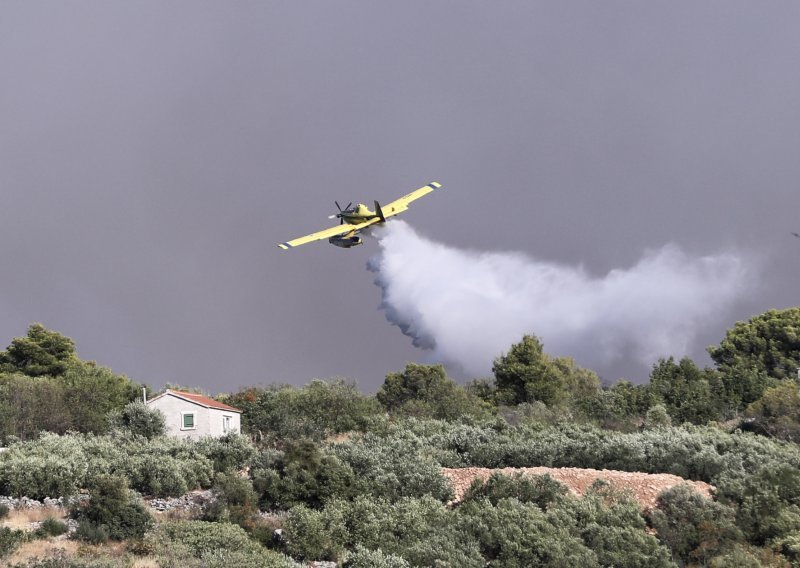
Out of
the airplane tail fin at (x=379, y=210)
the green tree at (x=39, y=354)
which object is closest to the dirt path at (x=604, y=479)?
the airplane tail fin at (x=379, y=210)

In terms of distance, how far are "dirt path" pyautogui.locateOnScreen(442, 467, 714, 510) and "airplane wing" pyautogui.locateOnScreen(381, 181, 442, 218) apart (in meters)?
18.4

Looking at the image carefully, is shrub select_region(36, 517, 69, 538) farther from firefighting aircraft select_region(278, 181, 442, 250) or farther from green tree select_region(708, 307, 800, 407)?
green tree select_region(708, 307, 800, 407)

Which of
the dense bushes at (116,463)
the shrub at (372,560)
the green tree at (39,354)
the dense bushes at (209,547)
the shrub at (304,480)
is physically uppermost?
the green tree at (39,354)

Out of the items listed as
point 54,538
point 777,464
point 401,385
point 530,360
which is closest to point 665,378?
point 530,360

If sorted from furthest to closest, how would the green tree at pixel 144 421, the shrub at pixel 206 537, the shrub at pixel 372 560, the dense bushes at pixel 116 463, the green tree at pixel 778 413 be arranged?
the green tree at pixel 778 413 < the green tree at pixel 144 421 < the dense bushes at pixel 116 463 < the shrub at pixel 206 537 < the shrub at pixel 372 560

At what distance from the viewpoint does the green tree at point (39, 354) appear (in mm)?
82688

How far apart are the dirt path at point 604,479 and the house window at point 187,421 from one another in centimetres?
2045

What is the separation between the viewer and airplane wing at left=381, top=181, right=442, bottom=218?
54.1 m

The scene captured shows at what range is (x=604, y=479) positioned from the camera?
3722cm

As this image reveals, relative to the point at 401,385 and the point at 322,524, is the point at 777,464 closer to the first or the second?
the point at 322,524

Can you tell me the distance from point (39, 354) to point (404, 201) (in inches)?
1613

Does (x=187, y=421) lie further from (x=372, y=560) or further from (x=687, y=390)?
(x=687, y=390)

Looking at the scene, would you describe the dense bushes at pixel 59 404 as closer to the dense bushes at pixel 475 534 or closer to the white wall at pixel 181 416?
the white wall at pixel 181 416

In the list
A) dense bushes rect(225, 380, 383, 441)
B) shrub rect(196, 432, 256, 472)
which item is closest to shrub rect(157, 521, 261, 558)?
shrub rect(196, 432, 256, 472)
